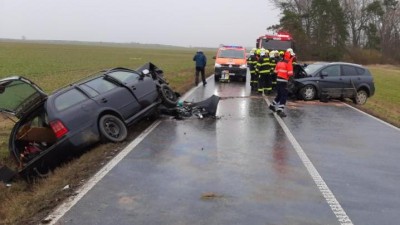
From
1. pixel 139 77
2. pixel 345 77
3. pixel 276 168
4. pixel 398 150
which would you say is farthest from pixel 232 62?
pixel 276 168

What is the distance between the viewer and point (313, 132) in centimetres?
1072

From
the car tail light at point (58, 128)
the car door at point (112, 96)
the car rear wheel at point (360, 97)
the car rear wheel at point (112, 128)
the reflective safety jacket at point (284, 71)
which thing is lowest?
the car rear wheel at point (360, 97)

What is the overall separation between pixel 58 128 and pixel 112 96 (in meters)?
1.87

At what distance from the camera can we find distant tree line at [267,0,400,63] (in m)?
66.9

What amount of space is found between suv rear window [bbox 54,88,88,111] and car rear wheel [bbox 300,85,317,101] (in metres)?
9.48

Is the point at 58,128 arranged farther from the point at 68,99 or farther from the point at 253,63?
the point at 253,63

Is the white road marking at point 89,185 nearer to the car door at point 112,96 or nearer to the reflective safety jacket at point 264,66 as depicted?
the car door at point 112,96

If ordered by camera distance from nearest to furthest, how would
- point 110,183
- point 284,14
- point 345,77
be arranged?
point 110,183 < point 345,77 < point 284,14

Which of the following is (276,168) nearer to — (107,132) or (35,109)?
(107,132)

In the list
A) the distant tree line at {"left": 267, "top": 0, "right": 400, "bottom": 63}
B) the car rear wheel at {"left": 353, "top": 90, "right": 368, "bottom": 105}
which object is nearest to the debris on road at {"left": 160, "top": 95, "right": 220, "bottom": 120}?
the car rear wheel at {"left": 353, "top": 90, "right": 368, "bottom": 105}

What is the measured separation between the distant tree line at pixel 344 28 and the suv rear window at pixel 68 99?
5732 cm

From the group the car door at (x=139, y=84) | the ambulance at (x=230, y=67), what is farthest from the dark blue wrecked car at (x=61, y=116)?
the ambulance at (x=230, y=67)

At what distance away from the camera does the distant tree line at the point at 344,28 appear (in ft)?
219

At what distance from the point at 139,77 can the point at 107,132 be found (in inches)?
101
